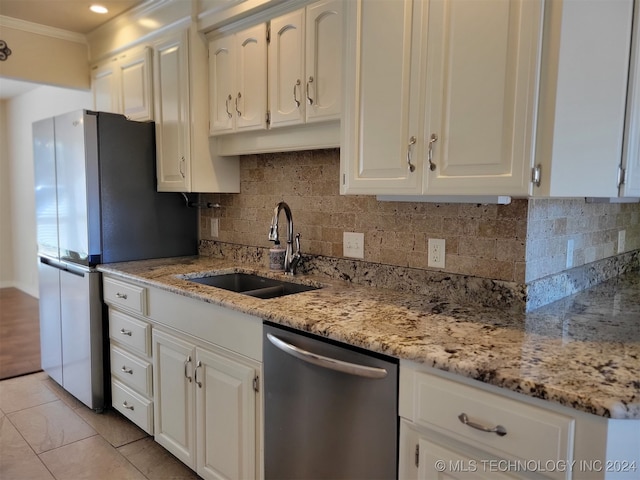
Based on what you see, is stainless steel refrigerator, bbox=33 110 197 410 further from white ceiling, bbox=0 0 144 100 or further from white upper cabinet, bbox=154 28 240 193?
white ceiling, bbox=0 0 144 100

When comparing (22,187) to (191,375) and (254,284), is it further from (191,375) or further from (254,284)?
(191,375)

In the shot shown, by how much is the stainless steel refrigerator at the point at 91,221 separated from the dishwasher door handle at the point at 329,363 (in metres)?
1.56

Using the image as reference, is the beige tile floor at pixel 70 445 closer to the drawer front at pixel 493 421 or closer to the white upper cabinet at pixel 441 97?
the drawer front at pixel 493 421

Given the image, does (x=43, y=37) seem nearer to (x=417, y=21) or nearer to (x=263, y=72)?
(x=263, y=72)

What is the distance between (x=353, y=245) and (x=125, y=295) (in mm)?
1233

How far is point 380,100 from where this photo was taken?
163 cm

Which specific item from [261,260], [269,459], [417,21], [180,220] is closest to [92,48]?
[180,220]

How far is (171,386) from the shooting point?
2166mm

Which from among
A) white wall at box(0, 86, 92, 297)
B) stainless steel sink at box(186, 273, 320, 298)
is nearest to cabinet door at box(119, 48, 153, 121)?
stainless steel sink at box(186, 273, 320, 298)

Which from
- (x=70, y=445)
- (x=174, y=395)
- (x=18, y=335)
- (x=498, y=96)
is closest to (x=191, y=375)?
(x=174, y=395)

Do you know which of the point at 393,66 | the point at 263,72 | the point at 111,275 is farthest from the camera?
the point at 111,275

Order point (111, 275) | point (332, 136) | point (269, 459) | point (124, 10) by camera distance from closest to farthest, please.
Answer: point (269, 459) < point (332, 136) < point (111, 275) < point (124, 10)

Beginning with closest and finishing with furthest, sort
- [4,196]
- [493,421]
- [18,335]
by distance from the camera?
1. [493,421]
2. [18,335]
3. [4,196]

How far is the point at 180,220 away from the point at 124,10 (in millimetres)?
1372
